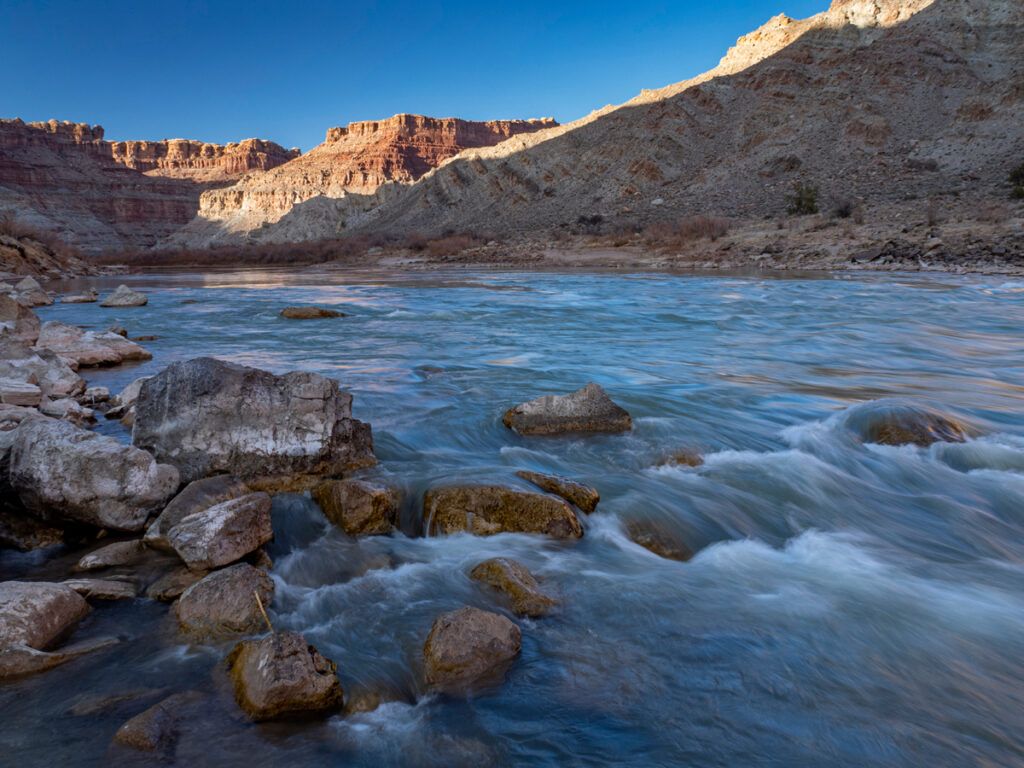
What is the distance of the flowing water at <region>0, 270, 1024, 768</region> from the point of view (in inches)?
89.7

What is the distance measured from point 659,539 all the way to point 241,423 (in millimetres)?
2796

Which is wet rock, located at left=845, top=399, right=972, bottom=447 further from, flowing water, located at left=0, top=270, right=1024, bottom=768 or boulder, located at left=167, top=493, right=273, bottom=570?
boulder, located at left=167, top=493, right=273, bottom=570

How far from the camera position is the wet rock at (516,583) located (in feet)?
9.98

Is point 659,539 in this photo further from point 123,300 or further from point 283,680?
point 123,300

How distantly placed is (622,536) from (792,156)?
43.3m

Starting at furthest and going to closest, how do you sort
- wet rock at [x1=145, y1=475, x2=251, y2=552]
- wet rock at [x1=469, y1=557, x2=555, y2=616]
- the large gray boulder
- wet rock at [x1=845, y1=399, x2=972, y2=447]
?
1. wet rock at [x1=845, y1=399, x2=972, y2=447]
2. the large gray boulder
3. wet rock at [x1=145, y1=475, x2=251, y2=552]
4. wet rock at [x1=469, y1=557, x2=555, y2=616]

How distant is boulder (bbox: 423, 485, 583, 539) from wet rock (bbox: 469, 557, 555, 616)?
1.44 ft

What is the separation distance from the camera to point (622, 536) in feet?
12.7

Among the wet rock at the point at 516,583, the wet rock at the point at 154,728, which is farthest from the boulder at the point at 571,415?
the wet rock at the point at 154,728

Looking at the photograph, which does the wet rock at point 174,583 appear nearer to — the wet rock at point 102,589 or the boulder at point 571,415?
the wet rock at point 102,589

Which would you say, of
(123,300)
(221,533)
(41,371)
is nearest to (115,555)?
(221,533)

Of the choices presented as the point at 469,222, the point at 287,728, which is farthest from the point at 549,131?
the point at 287,728

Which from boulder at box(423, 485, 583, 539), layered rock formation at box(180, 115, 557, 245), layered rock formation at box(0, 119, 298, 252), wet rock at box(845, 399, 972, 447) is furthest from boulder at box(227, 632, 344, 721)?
layered rock formation at box(0, 119, 298, 252)

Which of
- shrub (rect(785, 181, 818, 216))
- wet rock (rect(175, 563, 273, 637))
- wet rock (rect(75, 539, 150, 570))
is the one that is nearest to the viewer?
wet rock (rect(175, 563, 273, 637))
